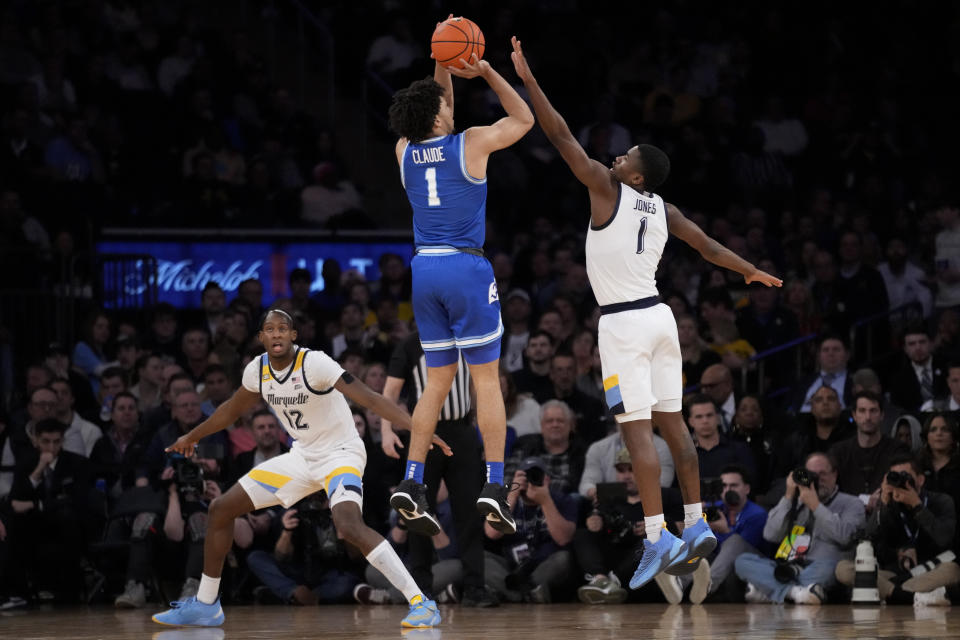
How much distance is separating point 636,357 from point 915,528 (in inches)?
147

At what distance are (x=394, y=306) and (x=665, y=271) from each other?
3102 millimetres

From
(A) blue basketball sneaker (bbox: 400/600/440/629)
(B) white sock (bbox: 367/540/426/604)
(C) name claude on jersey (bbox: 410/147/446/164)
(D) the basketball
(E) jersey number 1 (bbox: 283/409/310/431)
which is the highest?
(D) the basketball

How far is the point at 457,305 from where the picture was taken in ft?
29.4

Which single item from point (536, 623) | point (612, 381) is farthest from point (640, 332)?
point (536, 623)

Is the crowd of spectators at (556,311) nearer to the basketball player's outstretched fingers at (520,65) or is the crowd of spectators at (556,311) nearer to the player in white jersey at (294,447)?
the player in white jersey at (294,447)

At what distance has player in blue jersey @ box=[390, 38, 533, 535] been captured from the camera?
8875mm

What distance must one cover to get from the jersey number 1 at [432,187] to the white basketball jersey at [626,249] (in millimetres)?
958

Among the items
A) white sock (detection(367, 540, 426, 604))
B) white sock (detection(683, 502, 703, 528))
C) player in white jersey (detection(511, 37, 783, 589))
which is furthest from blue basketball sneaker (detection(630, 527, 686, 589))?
white sock (detection(367, 540, 426, 604))

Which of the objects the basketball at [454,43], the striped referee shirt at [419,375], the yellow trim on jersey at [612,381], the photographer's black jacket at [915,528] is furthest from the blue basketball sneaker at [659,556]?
the photographer's black jacket at [915,528]

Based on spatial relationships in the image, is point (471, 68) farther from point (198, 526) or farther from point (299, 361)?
point (198, 526)

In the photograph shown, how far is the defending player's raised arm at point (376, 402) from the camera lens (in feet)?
32.1

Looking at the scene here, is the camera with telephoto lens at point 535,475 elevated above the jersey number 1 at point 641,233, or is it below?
below

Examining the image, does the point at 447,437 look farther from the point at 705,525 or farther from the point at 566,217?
the point at 566,217

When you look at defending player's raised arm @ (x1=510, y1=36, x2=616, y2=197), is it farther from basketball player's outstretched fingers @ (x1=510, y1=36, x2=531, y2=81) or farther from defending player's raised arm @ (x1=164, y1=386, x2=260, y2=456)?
defending player's raised arm @ (x1=164, y1=386, x2=260, y2=456)
